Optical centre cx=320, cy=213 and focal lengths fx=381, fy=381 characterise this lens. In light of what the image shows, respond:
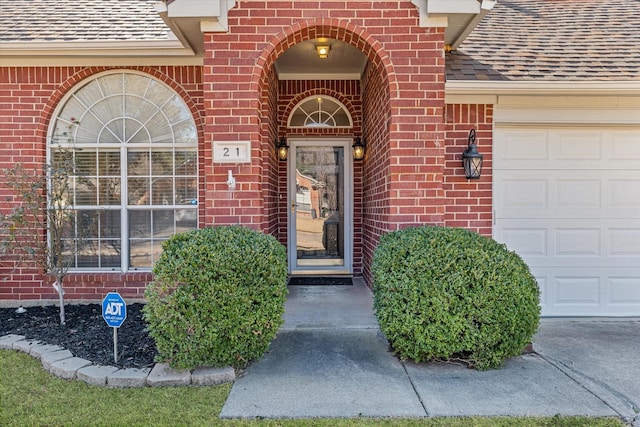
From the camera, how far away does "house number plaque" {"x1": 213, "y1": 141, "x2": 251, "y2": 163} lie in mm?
4262

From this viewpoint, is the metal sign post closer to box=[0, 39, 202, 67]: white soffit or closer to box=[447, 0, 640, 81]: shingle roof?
box=[0, 39, 202, 67]: white soffit

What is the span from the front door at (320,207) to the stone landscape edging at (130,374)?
3.64 meters

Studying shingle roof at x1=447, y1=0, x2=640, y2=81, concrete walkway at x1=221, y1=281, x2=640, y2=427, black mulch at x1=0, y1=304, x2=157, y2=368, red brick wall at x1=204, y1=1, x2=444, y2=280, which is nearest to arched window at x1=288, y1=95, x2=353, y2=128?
shingle roof at x1=447, y1=0, x2=640, y2=81

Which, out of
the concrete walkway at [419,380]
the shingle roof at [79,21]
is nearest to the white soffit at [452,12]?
the shingle roof at [79,21]

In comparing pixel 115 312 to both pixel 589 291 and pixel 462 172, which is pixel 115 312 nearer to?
pixel 462 172

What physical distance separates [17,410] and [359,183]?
17.4ft

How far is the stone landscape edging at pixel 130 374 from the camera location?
322 centimetres

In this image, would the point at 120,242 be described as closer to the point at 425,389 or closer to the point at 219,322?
the point at 219,322

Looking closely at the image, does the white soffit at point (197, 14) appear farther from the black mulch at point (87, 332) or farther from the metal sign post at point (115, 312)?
the black mulch at point (87, 332)

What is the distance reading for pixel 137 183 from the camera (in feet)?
18.2

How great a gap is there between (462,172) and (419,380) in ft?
9.27

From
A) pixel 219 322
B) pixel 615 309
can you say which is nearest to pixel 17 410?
pixel 219 322

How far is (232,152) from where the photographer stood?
4270mm

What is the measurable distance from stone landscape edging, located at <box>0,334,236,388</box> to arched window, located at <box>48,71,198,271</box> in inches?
87.0
